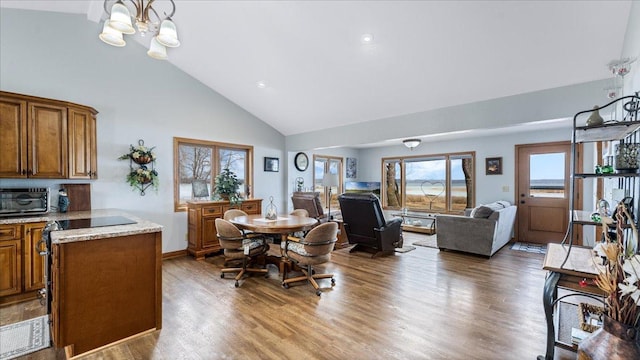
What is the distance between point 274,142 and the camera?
6.18 meters

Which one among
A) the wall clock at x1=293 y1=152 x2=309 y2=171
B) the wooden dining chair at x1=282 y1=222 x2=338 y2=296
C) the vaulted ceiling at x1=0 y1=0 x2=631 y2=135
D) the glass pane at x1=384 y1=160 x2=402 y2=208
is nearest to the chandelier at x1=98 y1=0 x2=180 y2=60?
the vaulted ceiling at x1=0 y1=0 x2=631 y2=135

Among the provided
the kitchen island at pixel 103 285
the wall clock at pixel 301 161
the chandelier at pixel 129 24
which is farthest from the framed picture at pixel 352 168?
the chandelier at pixel 129 24

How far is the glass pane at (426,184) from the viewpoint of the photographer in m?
7.32

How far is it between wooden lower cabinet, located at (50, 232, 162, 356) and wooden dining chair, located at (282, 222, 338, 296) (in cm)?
146

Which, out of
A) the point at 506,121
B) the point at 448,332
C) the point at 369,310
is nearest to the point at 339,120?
the point at 506,121

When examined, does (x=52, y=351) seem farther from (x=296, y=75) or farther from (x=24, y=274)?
(x=296, y=75)

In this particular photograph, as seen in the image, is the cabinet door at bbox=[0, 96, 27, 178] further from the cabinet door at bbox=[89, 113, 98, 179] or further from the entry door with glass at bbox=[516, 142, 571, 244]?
the entry door with glass at bbox=[516, 142, 571, 244]

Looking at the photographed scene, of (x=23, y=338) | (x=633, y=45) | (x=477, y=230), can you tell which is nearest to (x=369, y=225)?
(x=477, y=230)

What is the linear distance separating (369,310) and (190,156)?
3974 millimetres

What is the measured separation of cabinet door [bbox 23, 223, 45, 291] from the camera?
2951 millimetres

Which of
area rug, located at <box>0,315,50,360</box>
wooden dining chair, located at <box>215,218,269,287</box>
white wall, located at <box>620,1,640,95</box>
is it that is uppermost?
white wall, located at <box>620,1,640,95</box>

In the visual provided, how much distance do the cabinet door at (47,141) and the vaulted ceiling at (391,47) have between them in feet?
4.43

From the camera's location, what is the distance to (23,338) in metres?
2.33

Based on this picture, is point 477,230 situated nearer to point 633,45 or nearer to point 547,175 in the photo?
point 547,175
